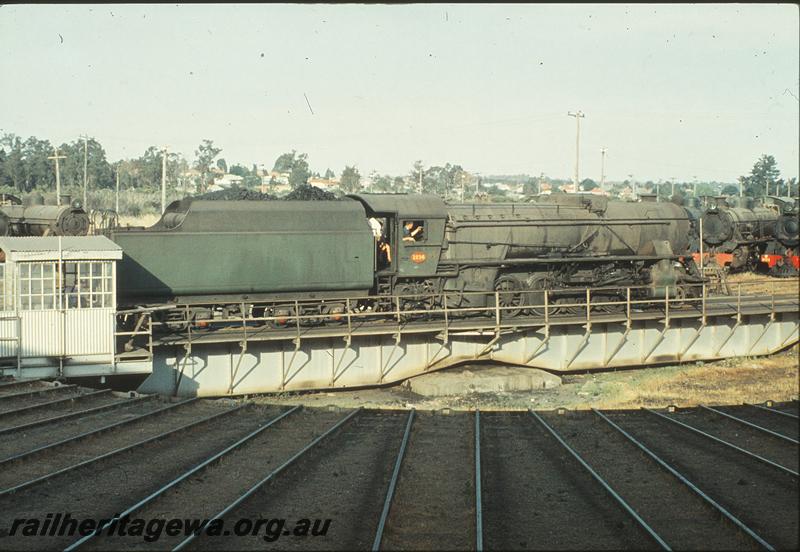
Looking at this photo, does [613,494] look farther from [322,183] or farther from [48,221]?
[322,183]

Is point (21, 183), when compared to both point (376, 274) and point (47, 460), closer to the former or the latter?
point (376, 274)

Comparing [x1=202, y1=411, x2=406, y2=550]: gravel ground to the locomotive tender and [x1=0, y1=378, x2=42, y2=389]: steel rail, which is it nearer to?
the locomotive tender

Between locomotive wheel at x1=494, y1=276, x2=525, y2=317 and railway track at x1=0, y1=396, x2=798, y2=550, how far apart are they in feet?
23.7

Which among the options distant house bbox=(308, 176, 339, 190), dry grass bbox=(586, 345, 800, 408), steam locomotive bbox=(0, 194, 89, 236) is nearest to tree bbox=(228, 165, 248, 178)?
distant house bbox=(308, 176, 339, 190)

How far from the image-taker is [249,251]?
78.4ft

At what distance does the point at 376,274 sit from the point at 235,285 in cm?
433

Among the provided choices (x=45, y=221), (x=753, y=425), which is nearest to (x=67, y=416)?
(x=753, y=425)

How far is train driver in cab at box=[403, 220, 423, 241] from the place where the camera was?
25594 millimetres

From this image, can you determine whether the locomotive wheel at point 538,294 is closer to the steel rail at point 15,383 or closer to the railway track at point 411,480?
the railway track at point 411,480

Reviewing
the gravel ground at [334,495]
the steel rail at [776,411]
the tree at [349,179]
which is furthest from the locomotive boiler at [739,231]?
the tree at [349,179]

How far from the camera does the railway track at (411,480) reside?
35.0 ft

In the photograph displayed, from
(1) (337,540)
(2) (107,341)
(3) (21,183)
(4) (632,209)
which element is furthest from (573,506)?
(3) (21,183)

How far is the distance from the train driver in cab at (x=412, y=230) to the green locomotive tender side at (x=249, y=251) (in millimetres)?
1232

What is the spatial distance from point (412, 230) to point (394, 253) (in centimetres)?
89
